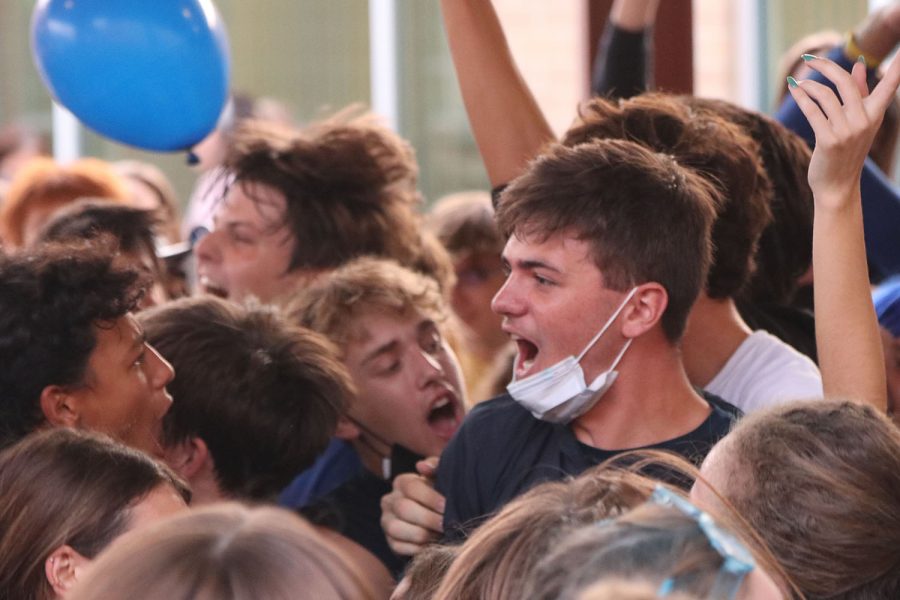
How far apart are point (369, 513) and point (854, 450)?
45.3 inches

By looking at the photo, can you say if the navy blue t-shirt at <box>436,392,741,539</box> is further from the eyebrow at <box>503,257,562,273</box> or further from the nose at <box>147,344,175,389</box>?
the nose at <box>147,344,175,389</box>

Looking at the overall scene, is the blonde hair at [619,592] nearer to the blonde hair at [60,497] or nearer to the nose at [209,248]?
the blonde hair at [60,497]

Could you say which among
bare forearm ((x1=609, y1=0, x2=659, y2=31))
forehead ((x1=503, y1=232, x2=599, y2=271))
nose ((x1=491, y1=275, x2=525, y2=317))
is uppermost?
bare forearm ((x1=609, y1=0, x2=659, y2=31))

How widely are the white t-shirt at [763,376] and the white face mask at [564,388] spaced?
0.97 feet

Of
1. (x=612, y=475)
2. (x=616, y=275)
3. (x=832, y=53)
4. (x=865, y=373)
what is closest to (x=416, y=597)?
(x=612, y=475)

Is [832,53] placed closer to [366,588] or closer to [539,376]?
[539,376]

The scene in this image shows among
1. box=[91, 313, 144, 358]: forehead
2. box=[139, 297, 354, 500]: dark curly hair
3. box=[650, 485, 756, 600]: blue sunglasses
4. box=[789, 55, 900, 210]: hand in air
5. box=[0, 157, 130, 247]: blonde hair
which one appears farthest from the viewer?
box=[0, 157, 130, 247]: blonde hair

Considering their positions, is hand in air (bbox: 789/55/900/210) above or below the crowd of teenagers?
above

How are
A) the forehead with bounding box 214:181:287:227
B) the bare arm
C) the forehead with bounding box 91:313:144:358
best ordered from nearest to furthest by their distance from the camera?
the forehead with bounding box 91:313:144:358
the bare arm
the forehead with bounding box 214:181:287:227

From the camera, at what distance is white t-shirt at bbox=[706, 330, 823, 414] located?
7.34 feet

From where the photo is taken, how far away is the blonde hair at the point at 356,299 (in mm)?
2758

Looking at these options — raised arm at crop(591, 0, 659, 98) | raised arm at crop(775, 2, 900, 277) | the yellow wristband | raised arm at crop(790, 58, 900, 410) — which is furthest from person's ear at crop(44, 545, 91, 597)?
the yellow wristband

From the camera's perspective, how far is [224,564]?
1.18 meters

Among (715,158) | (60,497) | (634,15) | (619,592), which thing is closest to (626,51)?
(634,15)
